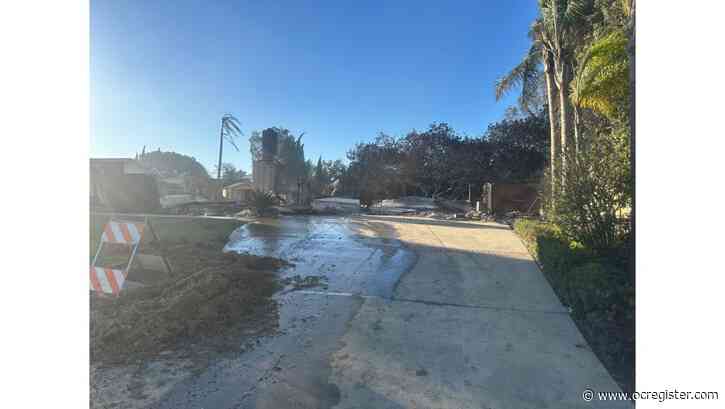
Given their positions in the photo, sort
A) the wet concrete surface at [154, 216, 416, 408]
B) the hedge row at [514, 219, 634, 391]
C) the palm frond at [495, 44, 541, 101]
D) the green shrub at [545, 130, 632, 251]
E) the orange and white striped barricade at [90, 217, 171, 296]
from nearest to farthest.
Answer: the wet concrete surface at [154, 216, 416, 408]
the hedge row at [514, 219, 634, 391]
the orange and white striped barricade at [90, 217, 171, 296]
the green shrub at [545, 130, 632, 251]
the palm frond at [495, 44, 541, 101]

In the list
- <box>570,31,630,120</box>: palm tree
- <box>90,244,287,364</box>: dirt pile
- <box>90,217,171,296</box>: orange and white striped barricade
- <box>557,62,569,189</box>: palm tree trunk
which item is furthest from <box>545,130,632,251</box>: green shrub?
<box>90,217,171,296</box>: orange and white striped barricade

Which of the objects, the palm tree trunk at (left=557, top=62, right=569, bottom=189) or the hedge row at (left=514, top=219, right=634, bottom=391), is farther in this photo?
the palm tree trunk at (left=557, top=62, right=569, bottom=189)

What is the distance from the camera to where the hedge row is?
3183 mm

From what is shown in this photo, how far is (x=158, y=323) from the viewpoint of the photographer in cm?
357

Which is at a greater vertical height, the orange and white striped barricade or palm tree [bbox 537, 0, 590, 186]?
palm tree [bbox 537, 0, 590, 186]

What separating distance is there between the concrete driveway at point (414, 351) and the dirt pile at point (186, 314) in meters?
0.37

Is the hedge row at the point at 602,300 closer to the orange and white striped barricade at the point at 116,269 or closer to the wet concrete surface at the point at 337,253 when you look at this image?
the wet concrete surface at the point at 337,253

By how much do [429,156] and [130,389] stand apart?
87.1 ft

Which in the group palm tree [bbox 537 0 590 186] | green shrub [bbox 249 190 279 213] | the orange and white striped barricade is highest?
palm tree [bbox 537 0 590 186]

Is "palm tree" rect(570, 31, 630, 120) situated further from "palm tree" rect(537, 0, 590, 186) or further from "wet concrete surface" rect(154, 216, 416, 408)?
"wet concrete surface" rect(154, 216, 416, 408)

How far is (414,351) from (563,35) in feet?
39.1

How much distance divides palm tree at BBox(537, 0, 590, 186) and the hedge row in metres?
6.23
